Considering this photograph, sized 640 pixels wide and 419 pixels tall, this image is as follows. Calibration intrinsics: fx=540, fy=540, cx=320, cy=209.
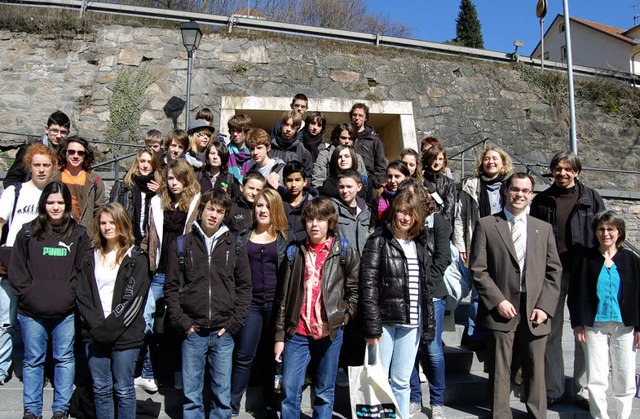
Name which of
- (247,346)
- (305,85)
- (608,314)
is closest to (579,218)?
(608,314)

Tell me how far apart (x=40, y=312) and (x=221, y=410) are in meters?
1.44

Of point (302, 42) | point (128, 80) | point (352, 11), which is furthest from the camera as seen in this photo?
point (352, 11)

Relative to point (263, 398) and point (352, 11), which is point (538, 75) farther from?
point (352, 11)

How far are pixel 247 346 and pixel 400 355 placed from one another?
112 centimetres

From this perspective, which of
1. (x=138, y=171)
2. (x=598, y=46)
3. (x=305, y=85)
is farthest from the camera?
(x=598, y=46)

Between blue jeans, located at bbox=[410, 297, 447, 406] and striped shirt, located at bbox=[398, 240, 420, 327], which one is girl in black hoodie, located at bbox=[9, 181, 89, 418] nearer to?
striped shirt, located at bbox=[398, 240, 420, 327]

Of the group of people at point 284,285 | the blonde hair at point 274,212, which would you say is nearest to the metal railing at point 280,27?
the group of people at point 284,285

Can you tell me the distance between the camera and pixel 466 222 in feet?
17.2

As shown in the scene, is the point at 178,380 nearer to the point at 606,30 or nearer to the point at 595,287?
the point at 595,287

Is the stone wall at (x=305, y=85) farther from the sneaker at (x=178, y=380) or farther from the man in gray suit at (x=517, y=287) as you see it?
the man in gray suit at (x=517, y=287)

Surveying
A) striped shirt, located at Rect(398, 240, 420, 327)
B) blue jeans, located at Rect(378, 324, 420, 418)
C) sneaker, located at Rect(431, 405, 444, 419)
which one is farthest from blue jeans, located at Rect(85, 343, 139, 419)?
sneaker, located at Rect(431, 405, 444, 419)

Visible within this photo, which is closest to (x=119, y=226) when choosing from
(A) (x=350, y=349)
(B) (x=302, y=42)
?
(A) (x=350, y=349)

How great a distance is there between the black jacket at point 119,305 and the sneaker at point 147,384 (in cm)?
58

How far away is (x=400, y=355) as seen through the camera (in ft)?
12.7
